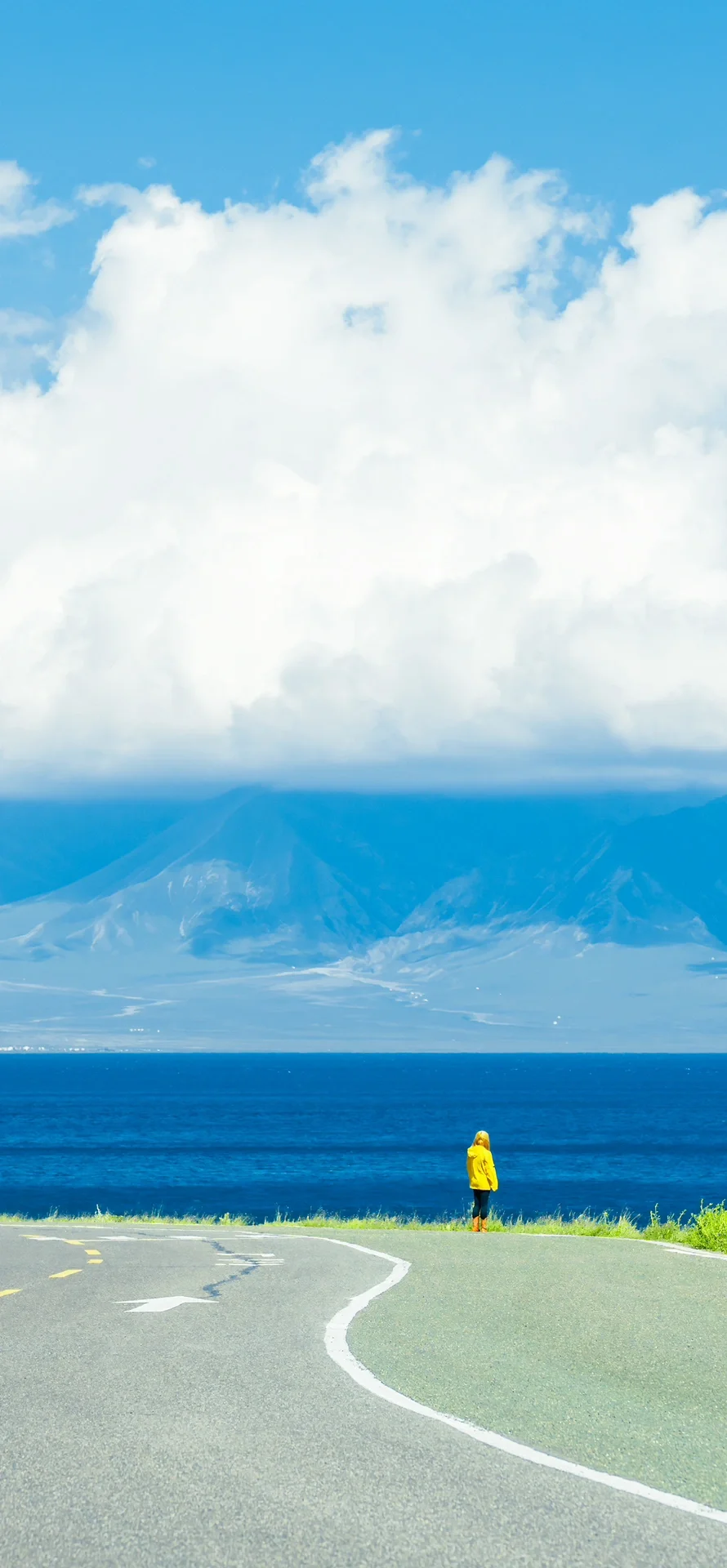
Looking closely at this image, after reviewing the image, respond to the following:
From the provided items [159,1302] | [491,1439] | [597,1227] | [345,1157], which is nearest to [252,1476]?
[491,1439]

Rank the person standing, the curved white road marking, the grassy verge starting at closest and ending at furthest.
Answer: the curved white road marking → the grassy verge → the person standing

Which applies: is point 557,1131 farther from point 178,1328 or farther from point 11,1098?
point 178,1328

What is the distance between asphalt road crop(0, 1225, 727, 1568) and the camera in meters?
6.50

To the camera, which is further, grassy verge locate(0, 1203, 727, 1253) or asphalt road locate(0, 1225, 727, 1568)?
grassy verge locate(0, 1203, 727, 1253)

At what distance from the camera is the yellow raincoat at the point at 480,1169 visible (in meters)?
25.2

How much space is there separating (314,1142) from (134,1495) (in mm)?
124531

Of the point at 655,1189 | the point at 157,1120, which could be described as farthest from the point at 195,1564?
the point at 157,1120

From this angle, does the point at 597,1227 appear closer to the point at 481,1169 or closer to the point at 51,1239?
the point at 481,1169

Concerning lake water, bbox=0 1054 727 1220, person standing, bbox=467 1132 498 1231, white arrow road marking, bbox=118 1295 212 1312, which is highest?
person standing, bbox=467 1132 498 1231

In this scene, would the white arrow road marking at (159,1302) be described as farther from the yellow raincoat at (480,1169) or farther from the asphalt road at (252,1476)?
Result: the yellow raincoat at (480,1169)

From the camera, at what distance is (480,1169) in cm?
2528

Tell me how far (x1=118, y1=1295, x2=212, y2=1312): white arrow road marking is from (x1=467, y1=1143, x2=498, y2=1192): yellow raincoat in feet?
33.0

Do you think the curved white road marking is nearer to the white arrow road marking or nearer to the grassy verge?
the white arrow road marking

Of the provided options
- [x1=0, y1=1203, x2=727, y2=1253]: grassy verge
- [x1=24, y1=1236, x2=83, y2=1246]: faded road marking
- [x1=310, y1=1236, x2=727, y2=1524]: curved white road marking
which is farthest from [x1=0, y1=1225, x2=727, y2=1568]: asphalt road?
[x1=0, y1=1203, x2=727, y2=1253]: grassy verge
